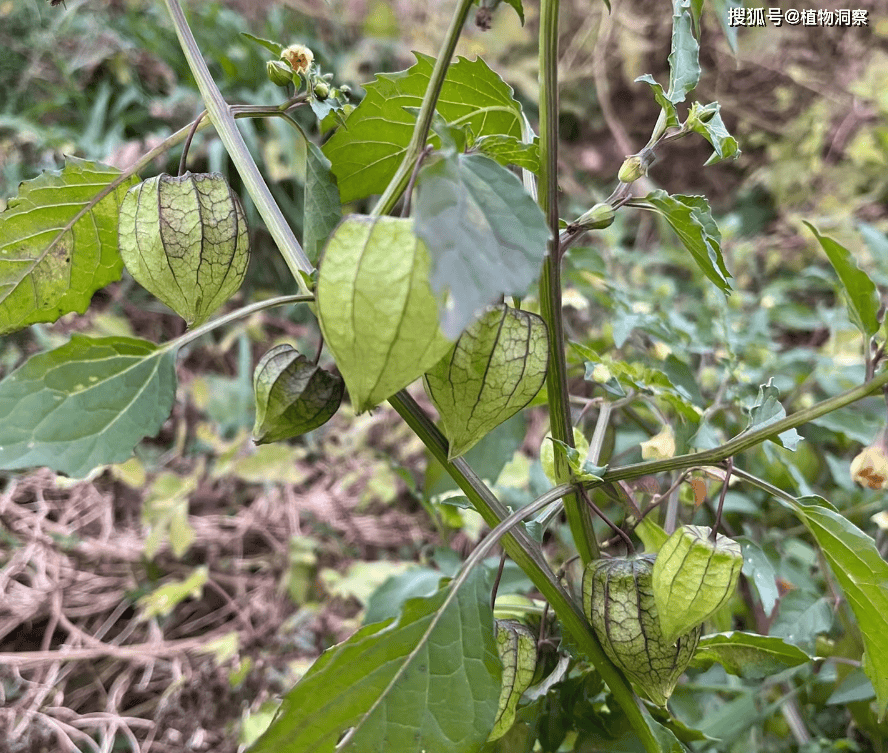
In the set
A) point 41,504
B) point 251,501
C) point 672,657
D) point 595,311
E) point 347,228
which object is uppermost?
point 347,228

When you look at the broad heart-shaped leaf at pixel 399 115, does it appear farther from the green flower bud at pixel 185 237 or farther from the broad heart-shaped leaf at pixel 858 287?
the broad heart-shaped leaf at pixel 858 287

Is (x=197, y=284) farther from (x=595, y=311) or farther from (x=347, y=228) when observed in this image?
(x=595, y=311)

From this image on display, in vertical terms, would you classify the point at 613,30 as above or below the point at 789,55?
above

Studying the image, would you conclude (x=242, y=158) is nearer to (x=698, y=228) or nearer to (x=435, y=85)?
(x=435, y=85)

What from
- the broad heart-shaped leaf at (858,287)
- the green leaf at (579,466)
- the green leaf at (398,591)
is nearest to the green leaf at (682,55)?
the broad heart-shaped leaf at (858,287)

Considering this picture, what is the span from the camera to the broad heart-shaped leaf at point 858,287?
40 centimetres

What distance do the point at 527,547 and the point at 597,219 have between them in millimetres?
213

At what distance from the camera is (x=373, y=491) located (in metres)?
1.43

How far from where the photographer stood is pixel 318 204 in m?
0.47

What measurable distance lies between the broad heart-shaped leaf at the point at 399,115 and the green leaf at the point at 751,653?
40 centimetres

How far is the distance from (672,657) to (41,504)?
1384mm

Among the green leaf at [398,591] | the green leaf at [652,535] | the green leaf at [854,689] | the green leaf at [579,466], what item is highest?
the green leaf at [579,466]

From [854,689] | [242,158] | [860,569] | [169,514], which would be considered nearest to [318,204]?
[242,158]

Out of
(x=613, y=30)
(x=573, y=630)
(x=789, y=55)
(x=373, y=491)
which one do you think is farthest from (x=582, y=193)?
(x=573, y=630)
